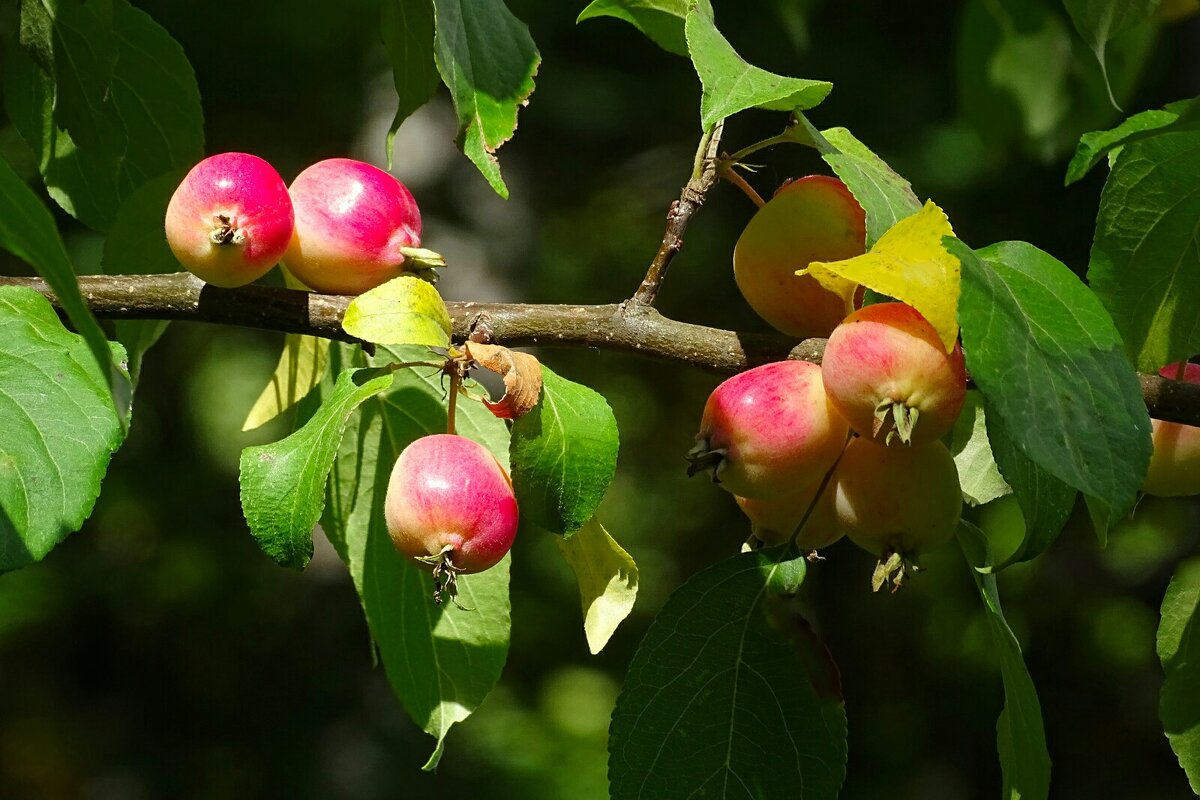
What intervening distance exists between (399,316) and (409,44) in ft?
0.90

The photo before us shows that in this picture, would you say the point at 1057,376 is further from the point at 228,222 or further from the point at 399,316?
the point at 228,222

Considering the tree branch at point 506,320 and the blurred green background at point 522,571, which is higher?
the tree branch at point 506,320

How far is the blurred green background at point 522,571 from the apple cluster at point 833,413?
216cm

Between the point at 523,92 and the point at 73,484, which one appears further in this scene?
the point at 523,92

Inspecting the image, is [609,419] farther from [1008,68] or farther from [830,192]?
[1008,68]

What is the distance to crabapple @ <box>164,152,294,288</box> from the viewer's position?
0.76 metres

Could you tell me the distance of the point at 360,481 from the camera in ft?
3.03

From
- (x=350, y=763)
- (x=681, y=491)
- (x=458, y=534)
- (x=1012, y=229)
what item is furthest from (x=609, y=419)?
(x=681, y=491)

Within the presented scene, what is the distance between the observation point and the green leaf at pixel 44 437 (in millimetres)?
655

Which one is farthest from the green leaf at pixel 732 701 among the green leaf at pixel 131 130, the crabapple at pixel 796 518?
the green leaf at pixel 131 130

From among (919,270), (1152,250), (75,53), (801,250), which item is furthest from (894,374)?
(75,53)

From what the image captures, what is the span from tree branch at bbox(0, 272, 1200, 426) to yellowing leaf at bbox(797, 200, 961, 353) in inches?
5.1

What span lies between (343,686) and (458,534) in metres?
Answer: 2.87

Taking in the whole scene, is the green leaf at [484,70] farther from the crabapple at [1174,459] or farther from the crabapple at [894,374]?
the crabapple at [1174,459]
